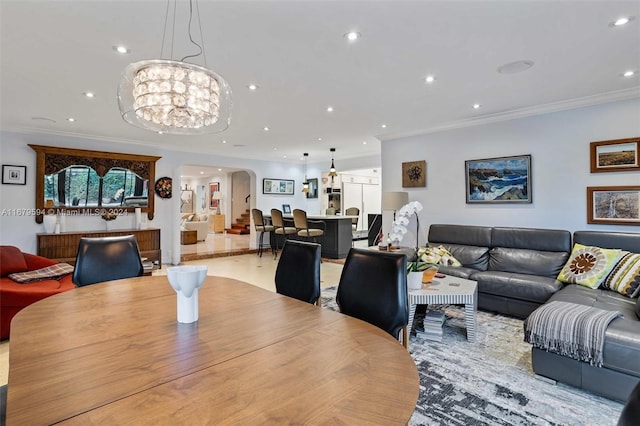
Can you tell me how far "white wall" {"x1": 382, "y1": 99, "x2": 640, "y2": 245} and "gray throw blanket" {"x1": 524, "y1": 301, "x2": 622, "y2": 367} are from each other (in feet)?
7.31

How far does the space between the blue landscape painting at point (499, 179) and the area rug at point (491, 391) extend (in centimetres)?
219

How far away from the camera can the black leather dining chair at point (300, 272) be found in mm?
2144

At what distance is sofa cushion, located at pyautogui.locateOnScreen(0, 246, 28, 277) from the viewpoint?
349 cm

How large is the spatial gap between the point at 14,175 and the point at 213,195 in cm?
880

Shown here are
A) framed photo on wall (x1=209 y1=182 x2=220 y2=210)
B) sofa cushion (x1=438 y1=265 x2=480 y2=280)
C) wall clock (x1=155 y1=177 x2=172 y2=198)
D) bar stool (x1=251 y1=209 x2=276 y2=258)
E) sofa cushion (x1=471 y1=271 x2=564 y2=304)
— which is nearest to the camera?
sofa cushion (x1=471 y1=271 x2=564 y2=304)

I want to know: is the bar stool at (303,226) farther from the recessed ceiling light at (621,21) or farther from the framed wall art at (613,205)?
the recessed ceiling light at (621,21)

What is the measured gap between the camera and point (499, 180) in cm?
460

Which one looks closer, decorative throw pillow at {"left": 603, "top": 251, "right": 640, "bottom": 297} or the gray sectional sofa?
the gray sectional sofa

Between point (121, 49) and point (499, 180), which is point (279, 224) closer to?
point (499, 180)

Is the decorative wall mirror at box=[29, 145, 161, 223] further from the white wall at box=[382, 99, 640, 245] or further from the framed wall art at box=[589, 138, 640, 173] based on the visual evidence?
the framed wall art at box=[589, 138, 640, 173]

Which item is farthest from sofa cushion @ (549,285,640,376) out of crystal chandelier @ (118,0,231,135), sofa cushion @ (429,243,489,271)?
crystal chandelier @ (118,0,231,135)

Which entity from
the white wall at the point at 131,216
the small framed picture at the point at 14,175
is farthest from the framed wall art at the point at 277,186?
the small framed picture at the point at 14,175

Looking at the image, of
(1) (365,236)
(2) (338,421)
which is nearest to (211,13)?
(2) (338,421)

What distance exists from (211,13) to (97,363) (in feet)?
6.96
